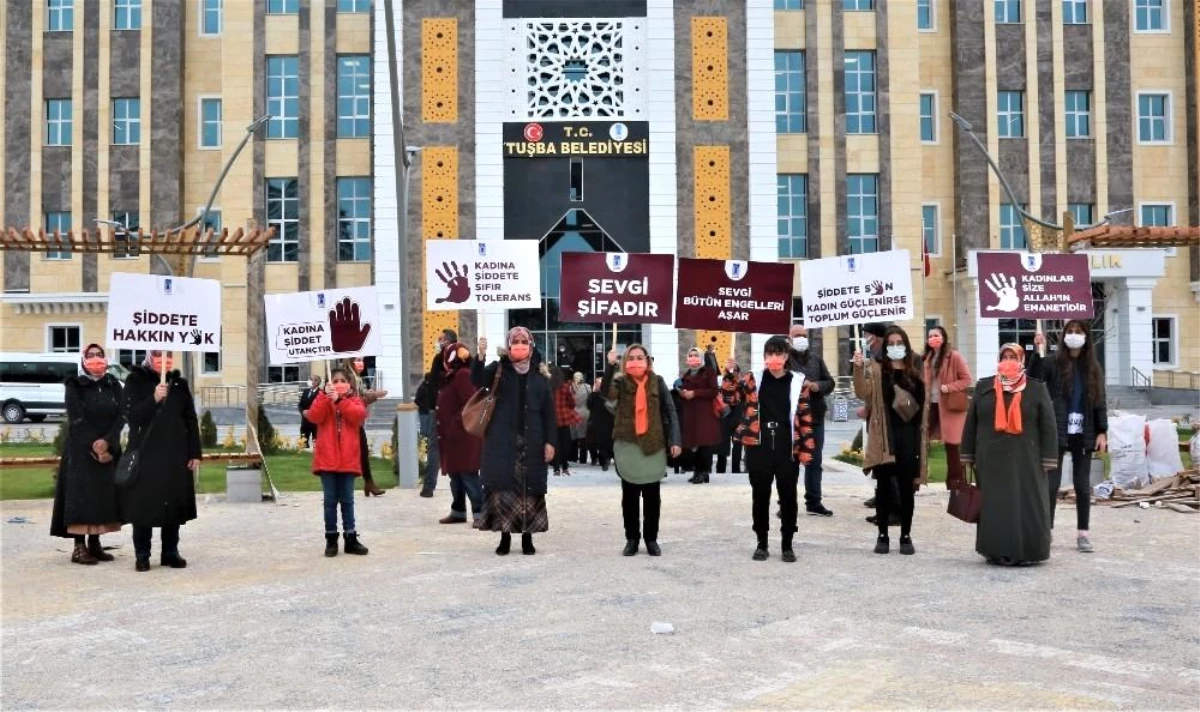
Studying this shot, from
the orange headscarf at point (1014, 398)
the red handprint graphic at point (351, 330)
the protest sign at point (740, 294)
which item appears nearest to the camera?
the orange headscarf at point (1014, 398)

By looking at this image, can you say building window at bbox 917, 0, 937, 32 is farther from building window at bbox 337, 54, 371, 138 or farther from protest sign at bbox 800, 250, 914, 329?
protest sign at bbox 800, 250, 914, 329

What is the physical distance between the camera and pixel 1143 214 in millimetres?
46750

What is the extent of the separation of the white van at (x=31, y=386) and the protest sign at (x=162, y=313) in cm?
2705

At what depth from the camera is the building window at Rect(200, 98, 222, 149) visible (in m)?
46.9

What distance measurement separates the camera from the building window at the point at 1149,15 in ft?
154

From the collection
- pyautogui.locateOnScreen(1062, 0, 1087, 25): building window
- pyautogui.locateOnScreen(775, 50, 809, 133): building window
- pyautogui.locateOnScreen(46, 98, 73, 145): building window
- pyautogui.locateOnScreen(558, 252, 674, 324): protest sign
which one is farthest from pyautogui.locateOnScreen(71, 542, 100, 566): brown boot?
pyautogui.locateOnScreen(1062, 0, 1087, 25): building window

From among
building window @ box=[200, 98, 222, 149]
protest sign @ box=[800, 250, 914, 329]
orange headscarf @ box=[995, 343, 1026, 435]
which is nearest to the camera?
orange headscarf @ box=[995, 343, 1026, 435]

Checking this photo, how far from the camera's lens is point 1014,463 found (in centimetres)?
952

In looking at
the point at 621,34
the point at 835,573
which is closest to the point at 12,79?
the point at 621,34

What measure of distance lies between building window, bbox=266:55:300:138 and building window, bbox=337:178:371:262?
2708 millimetres

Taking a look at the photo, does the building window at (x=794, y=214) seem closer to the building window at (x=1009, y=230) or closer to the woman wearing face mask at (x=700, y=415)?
the building window at (x=1009, y=230)

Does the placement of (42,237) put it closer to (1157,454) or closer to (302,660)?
(302,660)

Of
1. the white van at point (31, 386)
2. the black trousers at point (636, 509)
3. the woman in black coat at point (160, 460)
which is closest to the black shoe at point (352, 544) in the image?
the woman in black coat at point (160, 460)

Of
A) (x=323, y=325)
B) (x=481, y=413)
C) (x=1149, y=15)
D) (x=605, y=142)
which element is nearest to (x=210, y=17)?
(x=605, y=142)
